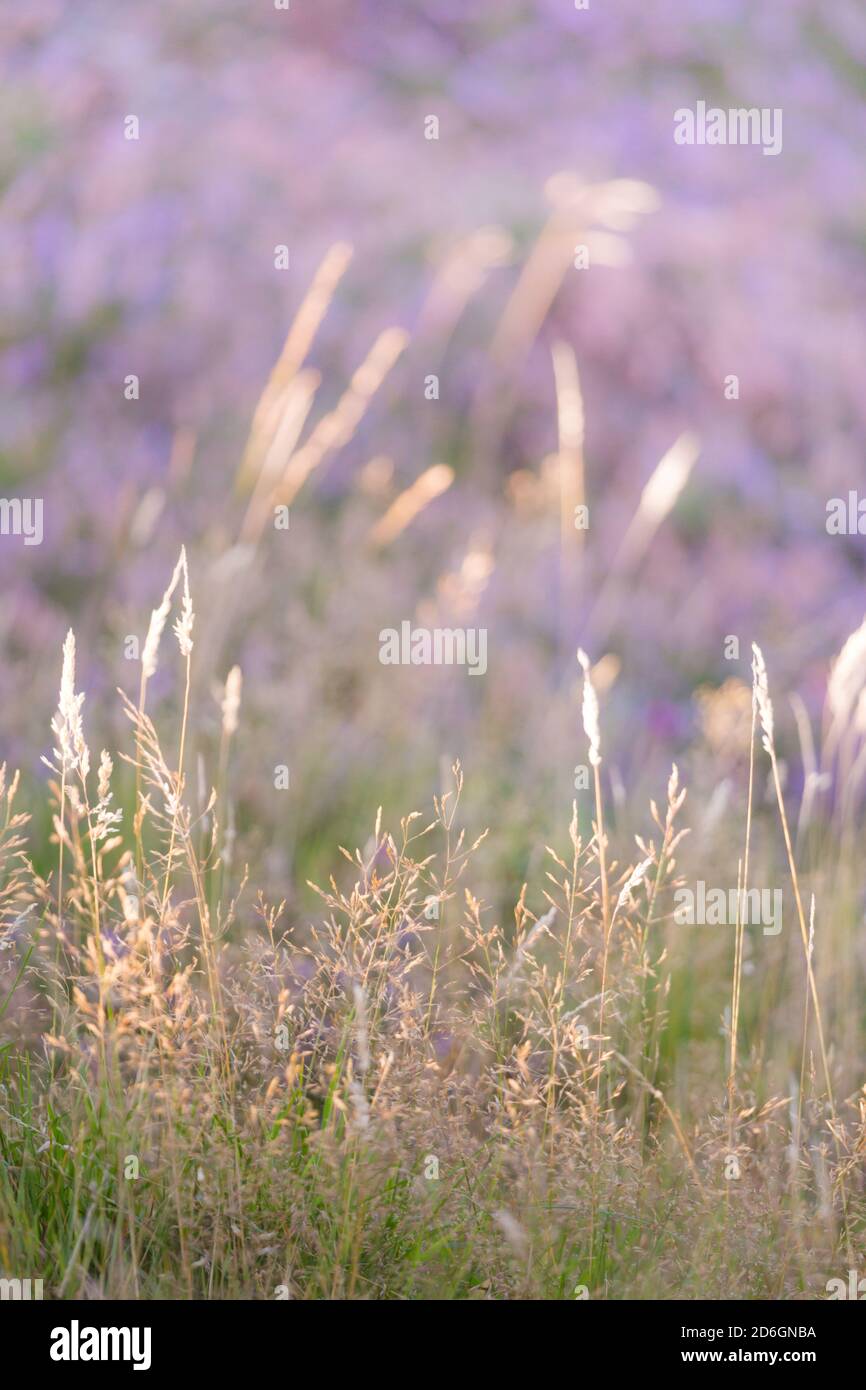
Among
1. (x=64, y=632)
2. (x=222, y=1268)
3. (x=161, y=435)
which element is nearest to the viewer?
(x=222, y=1268)

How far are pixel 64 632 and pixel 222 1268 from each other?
2368mm

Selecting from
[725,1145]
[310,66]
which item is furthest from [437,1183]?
[310,66]

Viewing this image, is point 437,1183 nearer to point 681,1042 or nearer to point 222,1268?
point 222,1268

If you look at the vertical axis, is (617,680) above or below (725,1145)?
above

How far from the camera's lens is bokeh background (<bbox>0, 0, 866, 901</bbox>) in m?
3.48

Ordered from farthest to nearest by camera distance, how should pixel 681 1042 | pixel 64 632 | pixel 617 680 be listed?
1. pixel 617 680
2. pixel 64 632
3. pixel 681 1042

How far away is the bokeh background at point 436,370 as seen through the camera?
348 centimetres

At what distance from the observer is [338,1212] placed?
1688 mm

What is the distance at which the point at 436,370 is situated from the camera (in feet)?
19.6

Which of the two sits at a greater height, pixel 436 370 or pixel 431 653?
pixel 436 370

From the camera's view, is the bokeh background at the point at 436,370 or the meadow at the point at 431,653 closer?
the meadow at the point at 431,653

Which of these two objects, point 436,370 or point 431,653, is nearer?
point 431,653

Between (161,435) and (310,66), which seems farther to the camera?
(310,66)

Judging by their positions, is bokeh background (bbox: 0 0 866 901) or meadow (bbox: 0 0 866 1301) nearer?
meadow (bbox: 0 0 866 1301)
